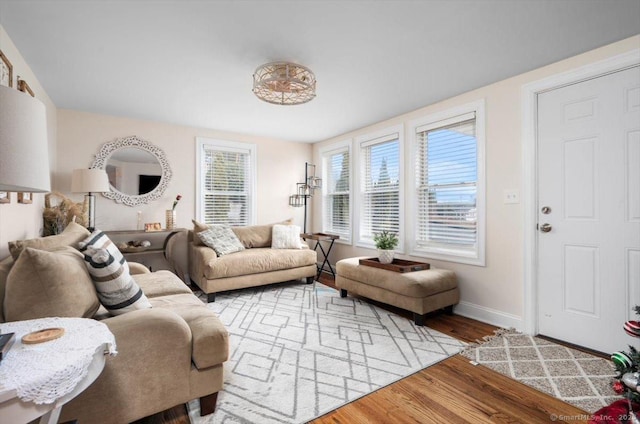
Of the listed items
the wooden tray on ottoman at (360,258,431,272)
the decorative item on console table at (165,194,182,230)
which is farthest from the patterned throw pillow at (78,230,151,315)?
the decorative item on console table at (165,194,182,230)

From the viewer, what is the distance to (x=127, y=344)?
4.65 ft

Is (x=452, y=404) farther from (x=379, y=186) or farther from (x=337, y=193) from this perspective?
(x=337, y=193)

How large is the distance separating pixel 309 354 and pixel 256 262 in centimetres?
181

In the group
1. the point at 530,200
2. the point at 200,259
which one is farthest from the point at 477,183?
the point at 200,259

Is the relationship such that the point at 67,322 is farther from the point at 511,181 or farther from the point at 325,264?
the point at 325,264

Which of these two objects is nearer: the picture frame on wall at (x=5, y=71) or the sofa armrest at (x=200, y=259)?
the picture frame on wall at (x=5, y=71)

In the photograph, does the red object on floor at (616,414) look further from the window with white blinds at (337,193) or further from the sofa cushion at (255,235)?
the sofa cushion at (255,235)

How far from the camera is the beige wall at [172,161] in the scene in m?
3.80

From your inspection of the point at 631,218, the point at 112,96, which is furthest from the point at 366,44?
the point at 112,96

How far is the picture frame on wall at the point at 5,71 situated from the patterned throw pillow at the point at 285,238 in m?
3.13

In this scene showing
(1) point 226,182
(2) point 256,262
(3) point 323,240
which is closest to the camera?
(2) point 256,262

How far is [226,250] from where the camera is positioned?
157 inches

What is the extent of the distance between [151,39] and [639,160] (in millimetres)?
3591

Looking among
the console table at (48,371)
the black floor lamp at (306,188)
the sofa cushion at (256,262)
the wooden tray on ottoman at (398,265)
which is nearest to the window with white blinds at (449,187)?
the wooden tray on ottoman at (398,265)
